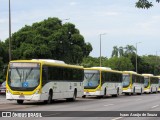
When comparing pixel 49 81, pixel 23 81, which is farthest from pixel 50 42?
pixel 23 81

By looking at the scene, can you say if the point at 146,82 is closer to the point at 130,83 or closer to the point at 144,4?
the point at 130,83

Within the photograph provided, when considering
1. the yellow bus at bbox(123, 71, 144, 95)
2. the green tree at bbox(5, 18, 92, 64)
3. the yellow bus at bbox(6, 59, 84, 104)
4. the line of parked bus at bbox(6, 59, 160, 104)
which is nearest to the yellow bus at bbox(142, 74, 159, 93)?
the yellow bus at bbox(123, 71, 144, 95)

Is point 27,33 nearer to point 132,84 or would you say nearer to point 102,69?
point 132,84

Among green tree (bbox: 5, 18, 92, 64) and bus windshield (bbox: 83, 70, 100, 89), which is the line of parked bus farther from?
green tree (bbox: 5, 18, 92, 64)

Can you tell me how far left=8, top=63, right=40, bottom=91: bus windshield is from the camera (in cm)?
3005

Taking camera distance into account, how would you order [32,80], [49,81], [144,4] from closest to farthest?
1. [144,4]
2. [32,80]
3. [49,81]

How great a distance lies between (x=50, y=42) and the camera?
61.6 metres

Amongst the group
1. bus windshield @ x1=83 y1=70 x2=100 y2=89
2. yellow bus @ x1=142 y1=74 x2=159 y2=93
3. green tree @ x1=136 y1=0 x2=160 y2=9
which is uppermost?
green tree @ x1=136 y1=0 x2=160 y2=9

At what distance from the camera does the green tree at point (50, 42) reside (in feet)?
202

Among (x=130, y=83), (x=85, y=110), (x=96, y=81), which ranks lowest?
(x=85, y=110)

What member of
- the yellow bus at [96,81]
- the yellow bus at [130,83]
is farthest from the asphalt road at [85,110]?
the yellow bus at [130,83]

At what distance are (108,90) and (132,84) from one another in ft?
41.5

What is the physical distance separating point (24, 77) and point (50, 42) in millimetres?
31529

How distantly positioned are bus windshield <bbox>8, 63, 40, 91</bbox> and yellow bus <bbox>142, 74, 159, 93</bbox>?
132 feet
